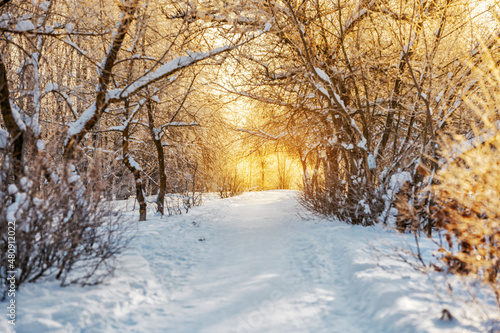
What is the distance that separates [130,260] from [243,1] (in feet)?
18.6

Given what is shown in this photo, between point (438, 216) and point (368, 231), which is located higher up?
point (438, 216)

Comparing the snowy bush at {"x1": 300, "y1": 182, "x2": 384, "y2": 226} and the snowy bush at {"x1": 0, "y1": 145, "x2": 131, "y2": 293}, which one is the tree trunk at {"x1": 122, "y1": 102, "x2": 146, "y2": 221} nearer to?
the snowy bush at {"x1": 0, "y1": 145, "x2": 131, "y2": 293}

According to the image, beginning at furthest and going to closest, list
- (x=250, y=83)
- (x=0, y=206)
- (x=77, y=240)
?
(x=250, y=83)
(x=77, y=240)
(x=0, y=206)

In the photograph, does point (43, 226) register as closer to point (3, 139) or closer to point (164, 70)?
point (3, 139)

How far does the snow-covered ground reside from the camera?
3.05 m

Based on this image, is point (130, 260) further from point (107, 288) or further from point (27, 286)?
point (27, 286)

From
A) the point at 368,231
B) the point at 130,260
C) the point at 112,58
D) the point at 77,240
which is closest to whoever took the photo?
the point at 77,240

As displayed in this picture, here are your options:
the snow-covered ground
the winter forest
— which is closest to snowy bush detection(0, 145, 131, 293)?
the winter forest

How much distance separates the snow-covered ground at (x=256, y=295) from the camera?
305 centimetres

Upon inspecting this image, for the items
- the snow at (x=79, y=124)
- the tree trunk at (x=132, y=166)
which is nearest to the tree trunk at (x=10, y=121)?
the snow at (x=79, y=124)

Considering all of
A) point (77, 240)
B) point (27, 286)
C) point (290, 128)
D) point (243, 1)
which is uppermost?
point (243, 1)

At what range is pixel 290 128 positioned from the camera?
9969 millimetres

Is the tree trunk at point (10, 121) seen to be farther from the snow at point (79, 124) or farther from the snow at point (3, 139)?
the snow at point (79, 124)

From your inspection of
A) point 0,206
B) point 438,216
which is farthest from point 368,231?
point 0,206
